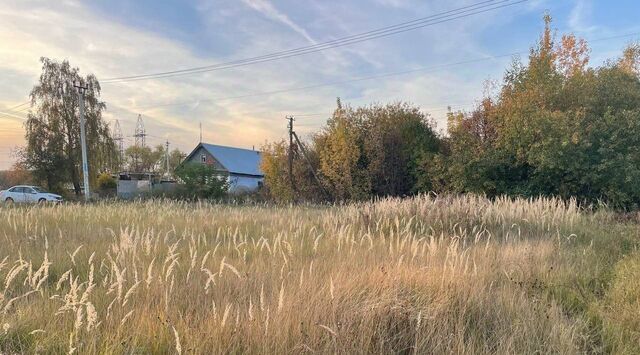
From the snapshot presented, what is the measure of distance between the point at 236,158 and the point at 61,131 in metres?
28.8

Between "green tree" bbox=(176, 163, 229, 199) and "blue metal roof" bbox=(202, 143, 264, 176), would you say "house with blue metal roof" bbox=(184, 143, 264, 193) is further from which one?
"green tree" bbox=(176, 163, 229, 199)

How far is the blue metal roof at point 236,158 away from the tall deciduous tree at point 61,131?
856 inches

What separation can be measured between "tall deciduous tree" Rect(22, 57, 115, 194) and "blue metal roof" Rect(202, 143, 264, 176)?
21742mm

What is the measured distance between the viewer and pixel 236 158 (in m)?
63.5

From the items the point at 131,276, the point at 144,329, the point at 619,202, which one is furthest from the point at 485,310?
the point at 619,202

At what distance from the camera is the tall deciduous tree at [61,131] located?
36.0m

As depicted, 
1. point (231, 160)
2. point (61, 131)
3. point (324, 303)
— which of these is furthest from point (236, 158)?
point (324, 303)

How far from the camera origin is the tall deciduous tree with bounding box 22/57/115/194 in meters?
36.0

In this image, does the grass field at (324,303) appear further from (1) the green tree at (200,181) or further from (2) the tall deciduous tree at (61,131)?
(2) the tall deciduous tree at (61,131)

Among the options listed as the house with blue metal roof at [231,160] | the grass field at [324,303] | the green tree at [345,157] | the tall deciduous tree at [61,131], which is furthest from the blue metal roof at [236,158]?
the grass field at [324,303]

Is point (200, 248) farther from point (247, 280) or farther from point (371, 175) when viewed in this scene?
point (371, 175)

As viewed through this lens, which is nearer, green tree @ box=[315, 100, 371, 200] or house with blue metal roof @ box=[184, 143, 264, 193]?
green tree @ box=[315, 100, 371, 200]

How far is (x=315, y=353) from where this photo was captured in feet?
7.19

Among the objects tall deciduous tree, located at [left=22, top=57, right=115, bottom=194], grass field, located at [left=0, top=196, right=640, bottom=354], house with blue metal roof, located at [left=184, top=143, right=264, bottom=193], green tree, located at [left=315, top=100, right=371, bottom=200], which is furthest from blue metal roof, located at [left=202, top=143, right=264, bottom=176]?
grass field, located at [left=0, top=196, right=640, bottom=354]
